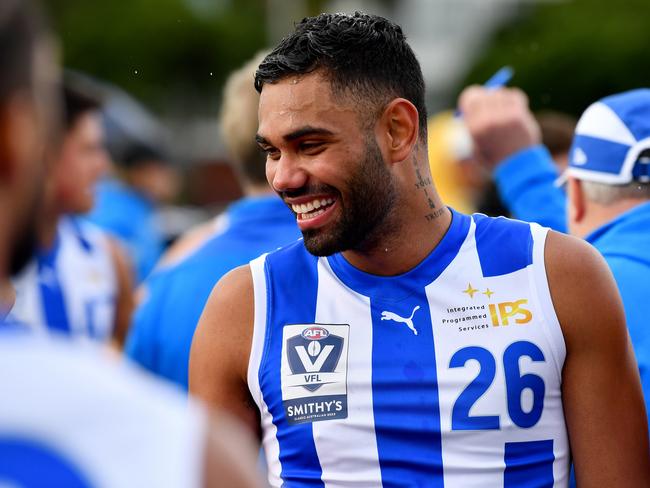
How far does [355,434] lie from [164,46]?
38.3m

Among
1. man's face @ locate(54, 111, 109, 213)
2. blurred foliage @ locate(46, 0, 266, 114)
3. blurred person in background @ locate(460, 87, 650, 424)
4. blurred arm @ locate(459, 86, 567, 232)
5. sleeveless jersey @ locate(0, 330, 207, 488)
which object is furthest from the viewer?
blurred foliage @ locate(46, 0, 266, 114)

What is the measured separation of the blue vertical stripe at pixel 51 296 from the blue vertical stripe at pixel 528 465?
9.87 feet

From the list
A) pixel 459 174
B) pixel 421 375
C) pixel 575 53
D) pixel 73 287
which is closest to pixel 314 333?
pixel 421 375

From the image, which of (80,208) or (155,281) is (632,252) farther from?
(80,208)

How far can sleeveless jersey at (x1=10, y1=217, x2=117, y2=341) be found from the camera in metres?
5.29

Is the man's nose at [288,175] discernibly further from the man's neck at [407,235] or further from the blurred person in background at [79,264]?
the blurred person in background at [79,264]

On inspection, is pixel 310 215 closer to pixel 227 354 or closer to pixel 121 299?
pixel 227 354

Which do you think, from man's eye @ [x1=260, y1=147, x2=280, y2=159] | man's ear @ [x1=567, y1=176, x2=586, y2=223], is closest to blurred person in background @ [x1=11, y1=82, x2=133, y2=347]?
man's eye @ [x1=260, y1=147, x2=280, y2=159]

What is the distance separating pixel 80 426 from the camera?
4.14ft

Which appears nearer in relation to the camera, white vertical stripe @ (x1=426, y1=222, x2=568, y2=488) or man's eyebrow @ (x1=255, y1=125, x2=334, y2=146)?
white vertical stripe @ (x1=426, y1=222, x2=568, y2=488)

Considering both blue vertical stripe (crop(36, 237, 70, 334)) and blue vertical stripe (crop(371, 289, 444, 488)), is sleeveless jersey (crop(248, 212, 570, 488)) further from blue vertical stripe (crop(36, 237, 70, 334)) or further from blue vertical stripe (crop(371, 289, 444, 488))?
blue vertical stripe (crop(36, 237, 70, 334))

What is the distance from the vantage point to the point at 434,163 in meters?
7.74

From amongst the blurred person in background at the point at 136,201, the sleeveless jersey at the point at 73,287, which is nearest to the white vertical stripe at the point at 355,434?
the sleeveless jersey at the point at 73,287

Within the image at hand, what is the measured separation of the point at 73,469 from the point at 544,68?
5.50m
